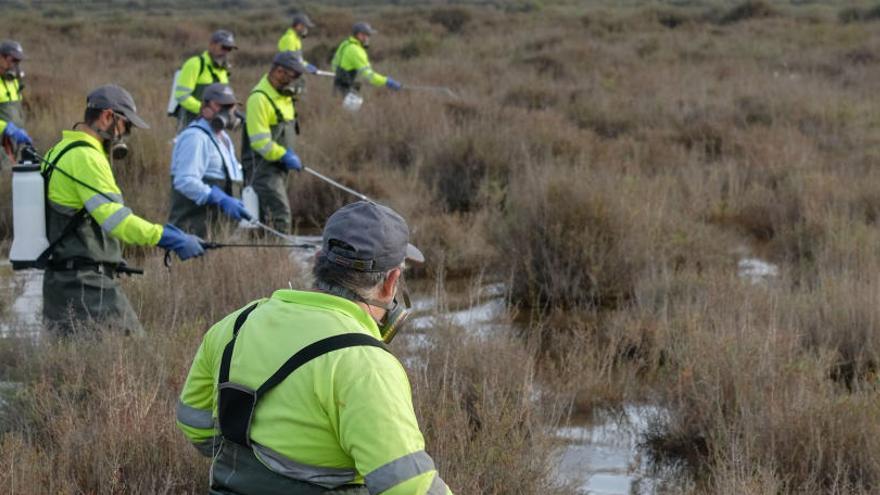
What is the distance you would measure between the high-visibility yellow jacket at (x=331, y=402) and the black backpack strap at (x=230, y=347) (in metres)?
0.03

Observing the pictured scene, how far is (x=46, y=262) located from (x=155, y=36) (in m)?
27.2

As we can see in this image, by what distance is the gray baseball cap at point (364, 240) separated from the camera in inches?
106

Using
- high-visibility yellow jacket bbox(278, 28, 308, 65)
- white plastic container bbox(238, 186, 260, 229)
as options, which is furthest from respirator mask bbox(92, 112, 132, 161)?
high-visibility yellow jacket bbox(278, 28, 308, 65)

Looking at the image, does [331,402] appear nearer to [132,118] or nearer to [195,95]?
[132,118]

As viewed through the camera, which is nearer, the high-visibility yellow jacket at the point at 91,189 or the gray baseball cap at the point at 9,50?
the high-visibility yellow jacket at the point at 91,189

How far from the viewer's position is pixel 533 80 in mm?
18906

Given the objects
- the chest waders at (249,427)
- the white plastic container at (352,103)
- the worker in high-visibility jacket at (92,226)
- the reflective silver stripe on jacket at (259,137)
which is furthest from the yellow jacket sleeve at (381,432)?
the white plastic container at (352,103)

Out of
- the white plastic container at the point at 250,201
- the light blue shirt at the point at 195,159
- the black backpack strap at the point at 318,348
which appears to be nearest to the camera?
the black backpack strap at the point at 318,348

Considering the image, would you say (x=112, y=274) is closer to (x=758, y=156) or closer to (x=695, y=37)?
(x=758, y=156)

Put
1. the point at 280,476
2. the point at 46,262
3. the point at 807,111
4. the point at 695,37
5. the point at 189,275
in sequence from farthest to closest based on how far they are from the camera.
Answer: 1. the point at 695,37
2. the point at 807,111
3. the point at 189,275
4. the point at 46,262
5. the point at 280,476

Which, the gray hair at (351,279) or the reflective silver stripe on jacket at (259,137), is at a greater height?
the gray hair at (351,279)

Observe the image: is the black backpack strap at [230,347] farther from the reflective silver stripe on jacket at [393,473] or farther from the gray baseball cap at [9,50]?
the gray baseball cap at [9,50]

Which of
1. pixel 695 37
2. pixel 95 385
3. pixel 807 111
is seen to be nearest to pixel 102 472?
pixel 95 385

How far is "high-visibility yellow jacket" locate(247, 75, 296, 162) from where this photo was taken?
8.75 m
